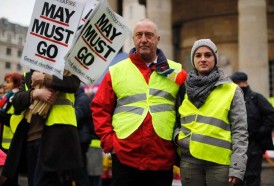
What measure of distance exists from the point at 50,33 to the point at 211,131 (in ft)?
7.31

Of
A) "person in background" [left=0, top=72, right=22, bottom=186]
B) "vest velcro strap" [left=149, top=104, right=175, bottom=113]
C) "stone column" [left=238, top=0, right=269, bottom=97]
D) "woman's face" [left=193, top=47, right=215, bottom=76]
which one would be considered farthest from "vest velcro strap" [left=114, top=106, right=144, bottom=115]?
"stone column" [left=238, top=0, right=269, bottom=97]

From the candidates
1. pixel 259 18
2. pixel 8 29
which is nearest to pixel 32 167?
pixel 259 18

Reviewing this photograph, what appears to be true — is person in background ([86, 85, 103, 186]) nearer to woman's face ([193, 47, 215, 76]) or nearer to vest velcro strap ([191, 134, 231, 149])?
woman's face ([193, 47, 215, 76])

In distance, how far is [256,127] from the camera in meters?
7.97

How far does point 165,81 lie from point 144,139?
0.66 m

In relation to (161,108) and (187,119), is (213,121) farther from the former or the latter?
(161,108)

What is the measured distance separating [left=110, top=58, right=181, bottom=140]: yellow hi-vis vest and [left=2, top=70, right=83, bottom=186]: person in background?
0.78 meters

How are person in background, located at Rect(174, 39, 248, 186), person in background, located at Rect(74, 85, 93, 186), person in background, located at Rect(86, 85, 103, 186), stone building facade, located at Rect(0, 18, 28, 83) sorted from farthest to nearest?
Answer: stone building facade, located at Rect(0, 18, 28, 83) < person in background, located at Rect(86, 85, 103, 186) < person in background, located at Rect(74, 85, 93, 186) < person in background, located at Rect(174, 39, 248, 186)

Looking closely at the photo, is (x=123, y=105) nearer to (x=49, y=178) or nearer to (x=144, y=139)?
(x=144, y=139)

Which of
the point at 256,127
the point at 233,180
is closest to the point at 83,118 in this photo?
the point at 256,127

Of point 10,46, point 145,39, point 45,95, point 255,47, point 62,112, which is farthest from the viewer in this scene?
point 10,46

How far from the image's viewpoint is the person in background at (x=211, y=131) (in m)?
4.44

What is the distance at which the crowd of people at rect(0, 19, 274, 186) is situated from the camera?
4508mm

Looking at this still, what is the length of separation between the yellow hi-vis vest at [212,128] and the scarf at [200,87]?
6cm
